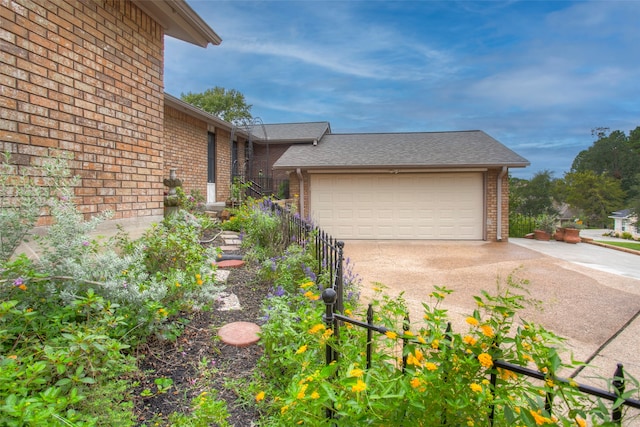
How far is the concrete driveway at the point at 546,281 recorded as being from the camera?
131 inches

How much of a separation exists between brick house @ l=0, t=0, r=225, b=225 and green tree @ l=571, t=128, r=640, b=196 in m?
50.3

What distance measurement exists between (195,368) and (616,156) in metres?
56.5

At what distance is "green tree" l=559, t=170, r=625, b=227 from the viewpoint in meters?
30.9

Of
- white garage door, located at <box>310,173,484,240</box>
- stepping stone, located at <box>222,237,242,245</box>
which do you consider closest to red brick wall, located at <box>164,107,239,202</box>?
stepping stone, located at <box>222,237,242,245</box>

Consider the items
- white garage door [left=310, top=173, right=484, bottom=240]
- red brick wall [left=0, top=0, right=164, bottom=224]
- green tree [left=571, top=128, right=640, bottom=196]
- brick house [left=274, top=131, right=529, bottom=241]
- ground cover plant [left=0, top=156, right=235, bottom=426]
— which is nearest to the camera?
ground cover plant [left=0, top=156, right=235, bottom=426]

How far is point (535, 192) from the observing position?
29125 mm

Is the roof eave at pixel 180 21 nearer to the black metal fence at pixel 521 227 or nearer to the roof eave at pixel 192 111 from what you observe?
the roof eave at pixel 192 111

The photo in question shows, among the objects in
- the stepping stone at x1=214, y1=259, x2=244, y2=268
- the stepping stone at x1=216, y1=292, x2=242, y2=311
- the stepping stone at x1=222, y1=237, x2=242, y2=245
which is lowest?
the stepping stone at x1=216, y1=292, x2=242, y2=311

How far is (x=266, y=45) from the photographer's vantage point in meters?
16.8

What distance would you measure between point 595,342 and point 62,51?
6.10 meters

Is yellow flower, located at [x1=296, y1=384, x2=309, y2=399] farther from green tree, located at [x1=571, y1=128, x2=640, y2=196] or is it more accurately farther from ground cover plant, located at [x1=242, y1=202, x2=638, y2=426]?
green tree, located at [x1=571, y1=128, x2=640, y2=196]

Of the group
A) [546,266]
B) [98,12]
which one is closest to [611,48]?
[546,266]

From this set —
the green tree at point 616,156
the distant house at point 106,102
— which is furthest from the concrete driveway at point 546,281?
the green tree at point 616,156

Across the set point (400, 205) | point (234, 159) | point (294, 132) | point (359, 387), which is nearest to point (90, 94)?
point (359, 387)
